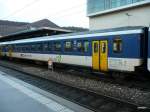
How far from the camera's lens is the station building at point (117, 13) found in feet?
151

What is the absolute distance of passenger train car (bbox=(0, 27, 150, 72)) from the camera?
14.5 m

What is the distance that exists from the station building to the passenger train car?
2460 cm

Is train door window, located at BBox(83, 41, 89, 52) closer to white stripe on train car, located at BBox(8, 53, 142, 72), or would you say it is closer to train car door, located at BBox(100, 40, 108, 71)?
white stripe on train car, located at BBox(8, 53, 142, 72)

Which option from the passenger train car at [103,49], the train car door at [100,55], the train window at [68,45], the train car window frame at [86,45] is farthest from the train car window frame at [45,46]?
the train car door at [100,55]

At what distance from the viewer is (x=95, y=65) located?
17.7 metres

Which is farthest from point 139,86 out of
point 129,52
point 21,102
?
point 21,102

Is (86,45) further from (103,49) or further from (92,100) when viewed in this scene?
(92,100)

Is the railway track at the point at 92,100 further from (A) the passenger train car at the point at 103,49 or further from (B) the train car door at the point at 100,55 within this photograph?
(A) the passenger train car at the point at 103,49

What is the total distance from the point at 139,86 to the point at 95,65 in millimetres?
4206

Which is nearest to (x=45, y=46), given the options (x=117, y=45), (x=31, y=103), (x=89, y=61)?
(x=89, y=61)

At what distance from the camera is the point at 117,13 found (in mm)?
52812

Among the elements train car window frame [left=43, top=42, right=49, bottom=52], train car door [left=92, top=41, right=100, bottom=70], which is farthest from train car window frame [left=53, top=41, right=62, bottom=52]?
train car door [left=92, top=41, right=100, bottom=70]

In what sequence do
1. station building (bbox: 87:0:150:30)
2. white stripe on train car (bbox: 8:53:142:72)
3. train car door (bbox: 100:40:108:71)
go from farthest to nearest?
station building (bbox: 87:0:150:30) → train car door (bbox: 100:40:108:71) → white stripe on train car (bbox: 8:53:142:72)

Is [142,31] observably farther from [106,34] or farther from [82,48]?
[82,48]
